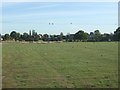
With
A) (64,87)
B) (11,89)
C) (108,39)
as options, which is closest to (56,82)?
(64,87)

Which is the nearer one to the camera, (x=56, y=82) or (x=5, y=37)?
(x=56, y=82)

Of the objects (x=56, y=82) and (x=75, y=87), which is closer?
Answer: (x=75, y=87)

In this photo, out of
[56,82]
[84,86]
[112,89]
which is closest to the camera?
[112,89]

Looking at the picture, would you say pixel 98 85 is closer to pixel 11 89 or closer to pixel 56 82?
pixel 56 82

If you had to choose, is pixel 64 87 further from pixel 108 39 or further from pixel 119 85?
pixel 108 39

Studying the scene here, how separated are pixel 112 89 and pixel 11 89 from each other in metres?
3.89

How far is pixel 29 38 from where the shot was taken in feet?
655

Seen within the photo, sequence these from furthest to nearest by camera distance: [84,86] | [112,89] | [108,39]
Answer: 1. [108,39]
2. [84,86]
3. [112,89]

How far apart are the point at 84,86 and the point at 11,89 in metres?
2.92

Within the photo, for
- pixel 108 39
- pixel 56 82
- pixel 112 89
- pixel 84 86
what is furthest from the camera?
pixel 108 39

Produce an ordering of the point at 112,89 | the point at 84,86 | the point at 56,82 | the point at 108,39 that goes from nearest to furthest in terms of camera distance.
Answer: the point at 112,89 → the point at 84,86 → the point at 56,82 → the point at 108,39

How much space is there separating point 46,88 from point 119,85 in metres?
3.00

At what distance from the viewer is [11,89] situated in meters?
13.2

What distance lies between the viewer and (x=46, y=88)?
43.3 ft
